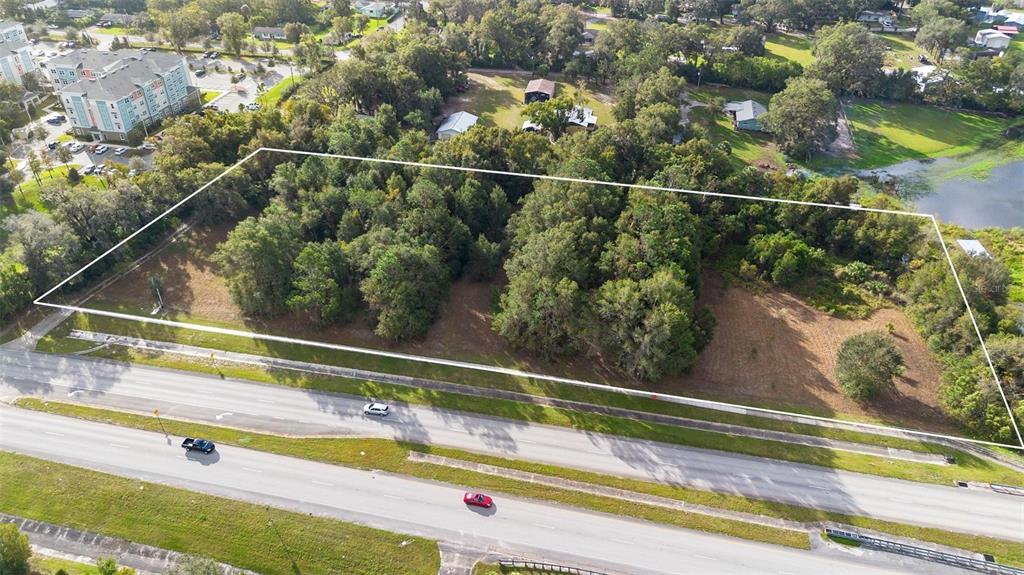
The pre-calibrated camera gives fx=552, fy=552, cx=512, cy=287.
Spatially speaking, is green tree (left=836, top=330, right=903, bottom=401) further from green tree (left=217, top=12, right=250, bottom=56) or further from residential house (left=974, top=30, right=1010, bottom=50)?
green tree (left=217, top=12, right=250, bottom=56)

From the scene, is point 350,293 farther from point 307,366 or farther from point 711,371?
point 711,371

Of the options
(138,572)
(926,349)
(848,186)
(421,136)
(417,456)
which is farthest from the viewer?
(421,136)

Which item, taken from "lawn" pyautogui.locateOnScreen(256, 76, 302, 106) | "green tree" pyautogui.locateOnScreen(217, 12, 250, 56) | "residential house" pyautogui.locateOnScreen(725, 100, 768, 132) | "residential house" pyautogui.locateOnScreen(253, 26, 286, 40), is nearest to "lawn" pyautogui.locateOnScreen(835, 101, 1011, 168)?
"residential house" pyautogui.locateOnScreen(725, 100, 768, 132)

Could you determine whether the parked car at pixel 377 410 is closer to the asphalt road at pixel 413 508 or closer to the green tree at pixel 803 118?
the asphalt road at pixel 413 508

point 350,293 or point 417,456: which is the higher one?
point 350,293

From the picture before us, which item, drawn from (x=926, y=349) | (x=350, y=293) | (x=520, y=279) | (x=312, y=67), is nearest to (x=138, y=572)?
(x=350, y=293)

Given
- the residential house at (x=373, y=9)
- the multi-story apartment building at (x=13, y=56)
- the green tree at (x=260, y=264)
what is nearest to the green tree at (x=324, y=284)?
the green tree at (x=260, y=264)

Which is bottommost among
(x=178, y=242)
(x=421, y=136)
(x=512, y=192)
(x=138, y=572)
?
(x=138, y=572)
